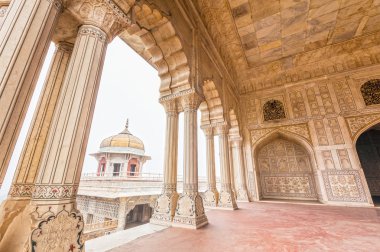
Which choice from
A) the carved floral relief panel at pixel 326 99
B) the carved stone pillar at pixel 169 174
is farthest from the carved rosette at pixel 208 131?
the carved floral relief panel at pixel 326 99

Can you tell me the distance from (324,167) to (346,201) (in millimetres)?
1247

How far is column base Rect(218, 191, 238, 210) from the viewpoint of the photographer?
5.27 meters

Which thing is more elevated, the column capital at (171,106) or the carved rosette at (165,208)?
the column capital at (171,106)

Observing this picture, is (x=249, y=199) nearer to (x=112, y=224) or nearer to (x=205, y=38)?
(x=205, y=38)

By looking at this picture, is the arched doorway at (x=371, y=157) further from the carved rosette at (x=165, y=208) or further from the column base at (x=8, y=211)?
the column base at (x=8, y=211)

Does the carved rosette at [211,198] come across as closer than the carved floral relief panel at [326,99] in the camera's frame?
Yes

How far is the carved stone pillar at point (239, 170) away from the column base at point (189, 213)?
433 cm

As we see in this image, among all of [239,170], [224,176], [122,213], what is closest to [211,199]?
[224,176]

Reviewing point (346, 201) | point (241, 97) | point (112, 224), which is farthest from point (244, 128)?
point (112, 224)

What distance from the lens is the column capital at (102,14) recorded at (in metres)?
2.05

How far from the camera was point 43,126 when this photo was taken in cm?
211

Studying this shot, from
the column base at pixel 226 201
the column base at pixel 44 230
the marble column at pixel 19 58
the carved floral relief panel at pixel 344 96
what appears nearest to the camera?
the marble column at pixel 19 58

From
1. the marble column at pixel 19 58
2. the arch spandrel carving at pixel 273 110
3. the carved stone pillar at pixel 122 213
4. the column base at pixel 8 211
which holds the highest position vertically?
the arch spandrel carving at pixel 273 110

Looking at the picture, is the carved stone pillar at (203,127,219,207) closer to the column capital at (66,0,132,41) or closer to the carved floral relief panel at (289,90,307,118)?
the column capital at (66,0,132,41)
